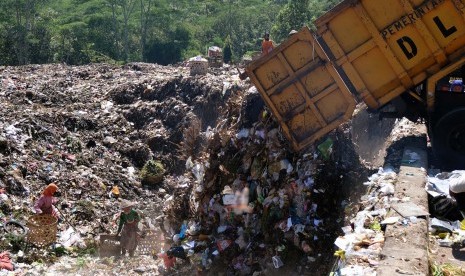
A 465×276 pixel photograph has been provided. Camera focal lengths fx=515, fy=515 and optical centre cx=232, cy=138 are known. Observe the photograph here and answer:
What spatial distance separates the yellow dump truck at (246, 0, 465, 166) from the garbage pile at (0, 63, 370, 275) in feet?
1.27

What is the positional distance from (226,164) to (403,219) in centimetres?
269

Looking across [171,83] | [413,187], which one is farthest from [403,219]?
[171,83]

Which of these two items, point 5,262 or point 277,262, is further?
point 5,262


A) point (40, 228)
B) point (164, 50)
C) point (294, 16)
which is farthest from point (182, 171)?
point (164, 50)

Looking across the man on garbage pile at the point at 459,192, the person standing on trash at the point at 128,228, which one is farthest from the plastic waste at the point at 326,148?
the person standing on trash at the point at 128,228

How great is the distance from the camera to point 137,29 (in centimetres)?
3775

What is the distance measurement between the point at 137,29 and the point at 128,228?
32.4 metres

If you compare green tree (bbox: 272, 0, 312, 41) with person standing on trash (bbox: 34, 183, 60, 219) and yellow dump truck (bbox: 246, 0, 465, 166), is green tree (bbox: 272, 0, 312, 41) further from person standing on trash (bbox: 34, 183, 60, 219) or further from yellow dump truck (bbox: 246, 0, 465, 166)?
person standing on trash (bbox: 34, 183, 60, 219)

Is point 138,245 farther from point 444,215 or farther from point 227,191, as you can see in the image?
point 444,215

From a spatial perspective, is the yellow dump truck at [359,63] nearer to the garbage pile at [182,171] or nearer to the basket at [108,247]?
the garbage pile at [182,171]

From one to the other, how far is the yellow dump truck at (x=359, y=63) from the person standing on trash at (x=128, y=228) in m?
2.56

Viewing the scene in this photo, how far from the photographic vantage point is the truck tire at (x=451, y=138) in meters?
6.39

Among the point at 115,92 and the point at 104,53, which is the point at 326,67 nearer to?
the point at 115,92

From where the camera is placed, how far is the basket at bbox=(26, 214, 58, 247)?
669 centimetres
